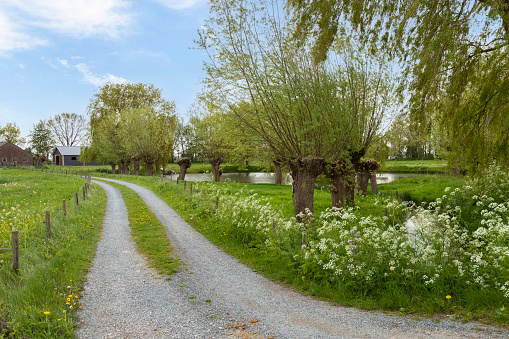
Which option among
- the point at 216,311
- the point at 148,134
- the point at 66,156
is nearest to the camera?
the point at 216,311

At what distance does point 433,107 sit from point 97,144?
55.6 metres

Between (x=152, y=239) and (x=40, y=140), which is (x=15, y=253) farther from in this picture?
(x=40, y=140)

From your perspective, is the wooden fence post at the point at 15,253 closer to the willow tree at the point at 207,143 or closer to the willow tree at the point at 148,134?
the willow tree at the point at 207,143

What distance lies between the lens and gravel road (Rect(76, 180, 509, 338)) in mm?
6391

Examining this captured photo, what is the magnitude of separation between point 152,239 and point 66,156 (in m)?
89.6

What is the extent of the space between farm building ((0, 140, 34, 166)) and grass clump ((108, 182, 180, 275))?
8005 centimetres

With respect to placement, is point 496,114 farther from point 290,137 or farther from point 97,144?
point 97,144

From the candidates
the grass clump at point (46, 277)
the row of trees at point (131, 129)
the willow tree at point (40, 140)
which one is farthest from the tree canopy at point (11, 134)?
the grass clump at point (46, 277)

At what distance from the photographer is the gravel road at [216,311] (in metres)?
6.39

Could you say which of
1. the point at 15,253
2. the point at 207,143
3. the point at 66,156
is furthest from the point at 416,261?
the point at 66,156

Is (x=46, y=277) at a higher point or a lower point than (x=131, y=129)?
lower

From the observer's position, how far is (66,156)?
90312 millimetres

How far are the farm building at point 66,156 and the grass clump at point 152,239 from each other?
79.7 meters

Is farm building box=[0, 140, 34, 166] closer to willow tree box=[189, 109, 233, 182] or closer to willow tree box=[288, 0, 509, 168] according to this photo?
willow tree box=[189, 109, 233, 182]
